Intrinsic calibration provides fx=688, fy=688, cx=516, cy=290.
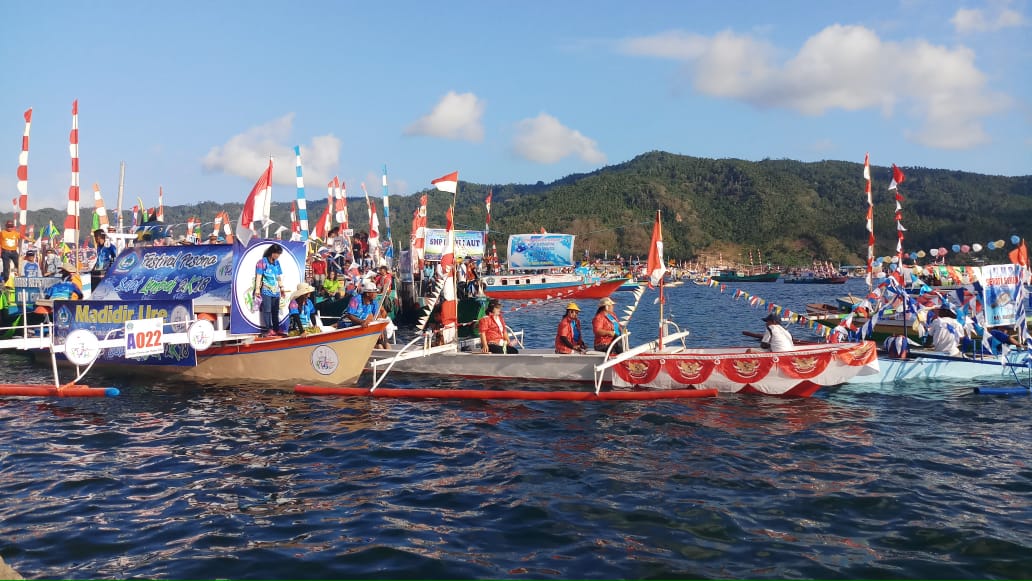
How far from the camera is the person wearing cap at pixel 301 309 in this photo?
52.1 feet

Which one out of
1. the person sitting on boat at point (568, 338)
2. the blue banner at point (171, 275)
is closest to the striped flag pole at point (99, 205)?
the blue banner at point (171, 275)

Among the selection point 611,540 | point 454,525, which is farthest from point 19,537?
point 611,540

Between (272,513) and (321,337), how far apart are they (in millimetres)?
7283

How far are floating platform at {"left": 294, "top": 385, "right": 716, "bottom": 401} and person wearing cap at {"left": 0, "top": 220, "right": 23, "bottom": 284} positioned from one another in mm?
15766

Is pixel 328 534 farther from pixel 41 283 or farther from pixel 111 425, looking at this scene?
pixel 41 283

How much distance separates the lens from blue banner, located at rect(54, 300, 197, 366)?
15219mm

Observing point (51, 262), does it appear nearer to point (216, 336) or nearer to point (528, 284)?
point (216, 336)

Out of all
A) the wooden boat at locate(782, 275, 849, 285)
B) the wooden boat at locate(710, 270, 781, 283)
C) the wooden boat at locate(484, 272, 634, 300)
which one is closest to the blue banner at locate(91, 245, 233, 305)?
the wooden boat at locate(484, 272, 634, 300)

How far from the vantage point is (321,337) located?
15211mm

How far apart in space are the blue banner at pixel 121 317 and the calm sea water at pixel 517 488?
152 cm

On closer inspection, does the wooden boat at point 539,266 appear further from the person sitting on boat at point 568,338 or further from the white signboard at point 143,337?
the white signboard at point 143,337

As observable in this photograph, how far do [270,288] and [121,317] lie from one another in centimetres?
325

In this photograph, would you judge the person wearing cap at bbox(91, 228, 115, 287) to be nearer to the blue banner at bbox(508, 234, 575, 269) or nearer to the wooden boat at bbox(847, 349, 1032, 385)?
the wooden boat at bbox(847, 349, 1032, 385)

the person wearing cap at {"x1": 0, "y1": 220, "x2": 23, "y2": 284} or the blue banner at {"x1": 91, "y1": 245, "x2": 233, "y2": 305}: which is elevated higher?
the person wearing cap at {"x1": 0, "y1": 220, "x2": 23, "y2": 284}
